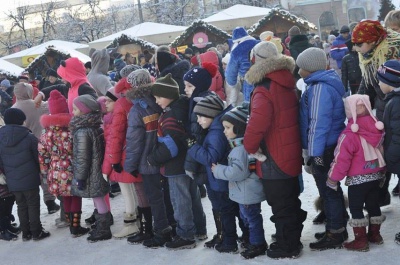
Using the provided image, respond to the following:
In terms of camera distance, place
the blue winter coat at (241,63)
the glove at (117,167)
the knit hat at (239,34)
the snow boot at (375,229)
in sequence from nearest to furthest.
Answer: the snow boot at (375,229)
the glove at (117,167)
the blue winter coat at (241,63)
the knit hat at (239,34)

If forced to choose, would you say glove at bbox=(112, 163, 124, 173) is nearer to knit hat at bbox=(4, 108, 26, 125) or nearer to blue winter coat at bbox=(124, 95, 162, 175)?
blue winter coat at bbox=(124, 95, 162, 175)

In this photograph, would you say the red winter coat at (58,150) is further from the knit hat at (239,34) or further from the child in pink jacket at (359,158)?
the child in pink jacket at (359,158)

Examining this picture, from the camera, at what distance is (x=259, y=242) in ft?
16.3

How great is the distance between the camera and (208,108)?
4961 millimetres

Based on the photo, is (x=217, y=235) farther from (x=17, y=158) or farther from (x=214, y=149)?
(x=17, y=158)

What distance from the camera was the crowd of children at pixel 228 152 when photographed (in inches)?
183

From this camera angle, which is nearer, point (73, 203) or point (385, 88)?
point (385, 88)

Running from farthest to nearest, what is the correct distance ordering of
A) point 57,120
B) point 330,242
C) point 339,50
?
point 339,50
point 57,120
point 330,242

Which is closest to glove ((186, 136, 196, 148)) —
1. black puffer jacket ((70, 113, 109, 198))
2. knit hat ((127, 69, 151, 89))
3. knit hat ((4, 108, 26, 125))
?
knit hat ((127, 69, 151, 89))

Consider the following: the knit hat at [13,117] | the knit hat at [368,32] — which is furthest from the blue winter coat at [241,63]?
the knit hat at [13,117]

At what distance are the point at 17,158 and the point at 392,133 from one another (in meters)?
4.25

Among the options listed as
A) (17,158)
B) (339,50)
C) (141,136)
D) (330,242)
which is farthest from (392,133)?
(339,50)

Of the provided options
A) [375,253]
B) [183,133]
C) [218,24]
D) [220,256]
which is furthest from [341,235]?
[218,24]

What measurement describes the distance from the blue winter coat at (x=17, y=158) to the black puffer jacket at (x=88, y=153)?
0.65 meters
